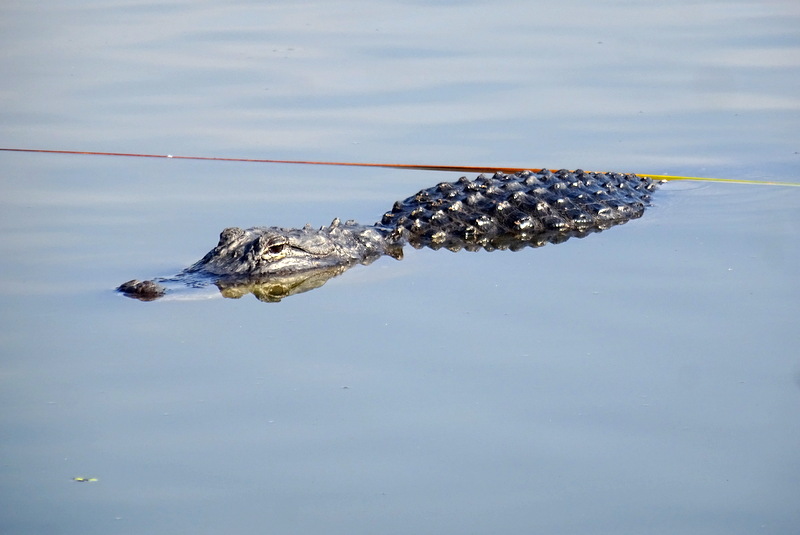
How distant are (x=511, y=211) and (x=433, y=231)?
652 mm

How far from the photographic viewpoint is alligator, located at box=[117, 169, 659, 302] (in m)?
7.15

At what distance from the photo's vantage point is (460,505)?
4262mm

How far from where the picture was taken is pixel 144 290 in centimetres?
657

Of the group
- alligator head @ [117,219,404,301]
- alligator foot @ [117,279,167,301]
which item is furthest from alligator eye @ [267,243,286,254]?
alligator foot @ [117,279,167,301]

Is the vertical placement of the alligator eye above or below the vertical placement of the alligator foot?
above

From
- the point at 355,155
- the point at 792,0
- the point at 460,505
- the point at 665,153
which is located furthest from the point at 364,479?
the point at 792,0

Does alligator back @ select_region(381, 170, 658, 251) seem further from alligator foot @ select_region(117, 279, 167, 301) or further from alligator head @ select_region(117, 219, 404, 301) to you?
alligator foot @ select_region(117, 279, 167, 301)

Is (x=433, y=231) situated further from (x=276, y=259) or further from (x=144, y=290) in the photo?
(x=144, y=290)

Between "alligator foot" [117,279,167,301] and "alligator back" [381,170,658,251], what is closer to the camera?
"alligator foot" [117,279,167,301]

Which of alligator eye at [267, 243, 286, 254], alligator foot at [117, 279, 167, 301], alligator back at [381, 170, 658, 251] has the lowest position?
alligator foot at [117, 279, 167, 301]

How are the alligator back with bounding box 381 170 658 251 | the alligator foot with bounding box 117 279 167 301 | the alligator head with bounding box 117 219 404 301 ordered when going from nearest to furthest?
the alligator foot with bounding box 117 279 167 301
the alligator head with bounding box 117 219 404 301
the alligator back with bounding box 381 170 658 251

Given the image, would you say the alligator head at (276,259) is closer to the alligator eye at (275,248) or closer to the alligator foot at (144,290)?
the alligator eye at (275,248)

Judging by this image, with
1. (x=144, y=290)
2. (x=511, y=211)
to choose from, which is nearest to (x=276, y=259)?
(x=144, y=290)

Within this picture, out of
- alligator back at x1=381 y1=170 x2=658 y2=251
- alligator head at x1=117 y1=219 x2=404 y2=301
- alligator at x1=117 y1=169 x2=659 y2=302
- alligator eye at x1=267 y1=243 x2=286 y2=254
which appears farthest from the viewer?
alligator back at x1=381 y1=170 x2=658 y2=251
